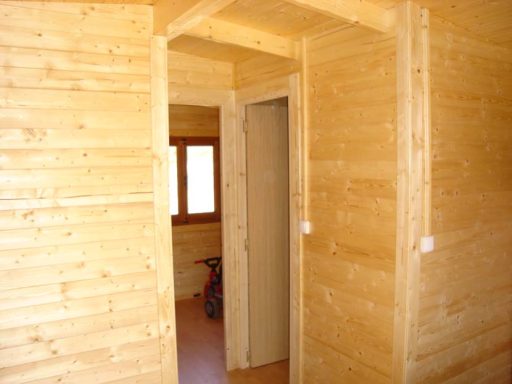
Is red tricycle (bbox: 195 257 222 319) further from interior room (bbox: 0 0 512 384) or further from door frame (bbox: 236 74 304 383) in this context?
door frame (bbox: 236 74 304 383)

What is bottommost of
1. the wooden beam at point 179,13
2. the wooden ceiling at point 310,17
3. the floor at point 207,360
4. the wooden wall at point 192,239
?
the floor at point 207,360

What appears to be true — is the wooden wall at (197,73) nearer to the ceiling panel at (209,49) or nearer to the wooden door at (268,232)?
the ceiling panel at (209,49)

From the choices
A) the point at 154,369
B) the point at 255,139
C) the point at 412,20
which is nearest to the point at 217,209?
the point at 255,139

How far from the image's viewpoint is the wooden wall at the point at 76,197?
2.22 m

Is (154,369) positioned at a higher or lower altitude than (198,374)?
higher

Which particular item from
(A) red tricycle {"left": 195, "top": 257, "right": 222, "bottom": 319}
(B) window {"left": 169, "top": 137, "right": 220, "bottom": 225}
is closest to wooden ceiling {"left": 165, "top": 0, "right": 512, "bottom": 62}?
(B) window {"left": 169, "top": 137, "right": 220, "bottom": 225}

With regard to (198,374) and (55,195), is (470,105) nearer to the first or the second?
(55,195)

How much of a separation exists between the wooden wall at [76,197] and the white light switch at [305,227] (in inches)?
45.6

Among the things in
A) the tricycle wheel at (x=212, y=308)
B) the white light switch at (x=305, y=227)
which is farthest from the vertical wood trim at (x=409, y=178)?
the tricycle wheel at (x=212, y=308)

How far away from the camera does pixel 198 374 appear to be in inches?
153

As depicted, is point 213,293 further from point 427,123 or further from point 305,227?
point 427,123

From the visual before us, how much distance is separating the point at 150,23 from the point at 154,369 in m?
1.96

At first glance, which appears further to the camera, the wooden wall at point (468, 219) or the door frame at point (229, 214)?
Answer: the door frame at point (229, 214)

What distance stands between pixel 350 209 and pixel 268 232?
1.34 m
